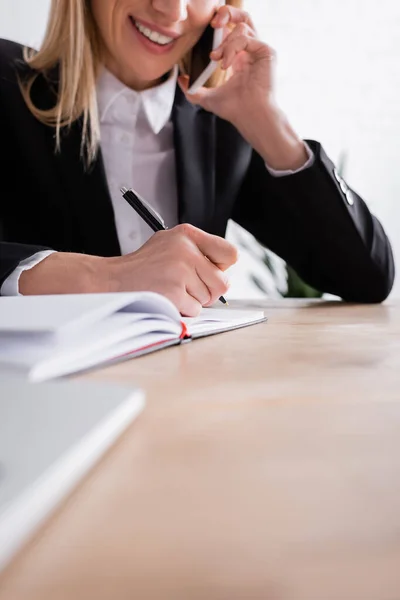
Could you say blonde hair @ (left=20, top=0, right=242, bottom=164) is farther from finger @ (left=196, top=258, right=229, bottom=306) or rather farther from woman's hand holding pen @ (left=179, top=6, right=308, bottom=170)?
finger @ (left=196, top=258, right=229, bottom=306)

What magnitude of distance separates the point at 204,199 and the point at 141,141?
200 millimetres

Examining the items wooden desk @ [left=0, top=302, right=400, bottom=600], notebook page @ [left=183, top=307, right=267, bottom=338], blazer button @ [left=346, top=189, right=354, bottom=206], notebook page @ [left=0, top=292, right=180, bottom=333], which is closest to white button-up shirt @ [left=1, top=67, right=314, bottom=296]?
blazer button @ [left=346, top=189, right=354, bottom=206]

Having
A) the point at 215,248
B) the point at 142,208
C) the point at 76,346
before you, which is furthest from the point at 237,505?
the point at 142,208

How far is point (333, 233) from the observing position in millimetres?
1072

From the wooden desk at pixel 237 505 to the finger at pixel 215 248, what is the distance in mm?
341

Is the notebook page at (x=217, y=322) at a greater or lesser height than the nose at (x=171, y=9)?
lesser

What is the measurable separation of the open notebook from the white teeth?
959 millimetres

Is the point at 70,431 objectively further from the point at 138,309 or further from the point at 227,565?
the point at 138,309

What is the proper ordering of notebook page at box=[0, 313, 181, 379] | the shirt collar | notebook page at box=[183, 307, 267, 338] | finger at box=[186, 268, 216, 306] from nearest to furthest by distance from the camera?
1. notebook page at box=[0, 313, 181, 379]
2. notebook page at box=[183, 307, 267, 338]
3. finger at box=[186, 268, 216, 306]
4. the shirt collar

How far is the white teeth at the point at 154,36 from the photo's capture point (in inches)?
49.4

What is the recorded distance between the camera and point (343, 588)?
119mm

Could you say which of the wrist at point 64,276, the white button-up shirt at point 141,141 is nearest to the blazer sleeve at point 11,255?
the wrist at point 64,276

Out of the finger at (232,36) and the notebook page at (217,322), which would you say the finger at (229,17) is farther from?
the notebook page at (217,322)

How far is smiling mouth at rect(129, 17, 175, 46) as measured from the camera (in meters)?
1.25
